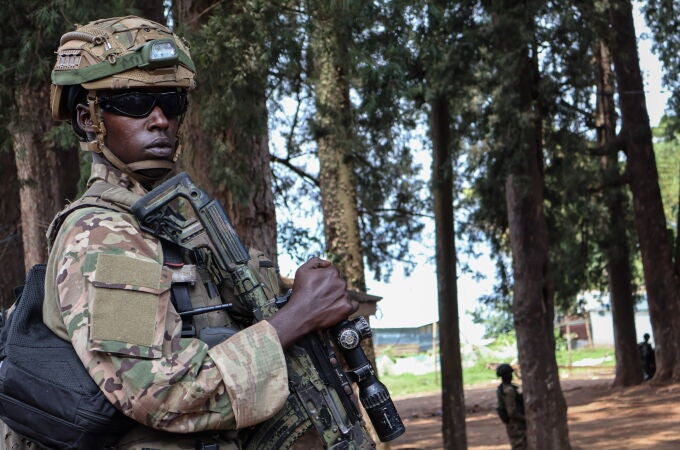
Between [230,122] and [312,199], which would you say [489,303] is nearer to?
[312,199]

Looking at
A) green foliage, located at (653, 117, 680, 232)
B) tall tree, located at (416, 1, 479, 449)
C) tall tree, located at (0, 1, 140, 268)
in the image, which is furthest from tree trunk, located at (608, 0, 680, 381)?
green foliage, located at (653, 117, 680, 232)

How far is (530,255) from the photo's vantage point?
1515cm

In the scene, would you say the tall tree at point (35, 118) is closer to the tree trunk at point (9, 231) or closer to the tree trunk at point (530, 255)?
the tree trunk at point (9, 231)

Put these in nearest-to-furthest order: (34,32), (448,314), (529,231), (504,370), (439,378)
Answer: (34,32), (504,370), (448,314), (529,231), (439,378)

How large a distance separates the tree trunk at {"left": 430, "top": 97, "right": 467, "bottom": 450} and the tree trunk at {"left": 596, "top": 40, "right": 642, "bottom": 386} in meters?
7.28

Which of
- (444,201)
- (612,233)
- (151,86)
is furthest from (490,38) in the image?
A: (151,86)

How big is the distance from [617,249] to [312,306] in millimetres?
21055

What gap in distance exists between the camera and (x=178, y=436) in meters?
2.57

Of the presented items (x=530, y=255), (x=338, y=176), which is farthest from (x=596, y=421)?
(x=338, y=176)

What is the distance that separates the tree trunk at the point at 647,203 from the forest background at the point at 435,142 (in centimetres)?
4

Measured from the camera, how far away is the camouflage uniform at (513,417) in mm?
14922

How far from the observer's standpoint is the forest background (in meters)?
8.36

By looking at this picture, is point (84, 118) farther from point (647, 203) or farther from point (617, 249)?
point (617, 249)

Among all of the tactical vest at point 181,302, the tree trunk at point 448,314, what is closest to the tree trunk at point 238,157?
the tactical vest at point 181,302
